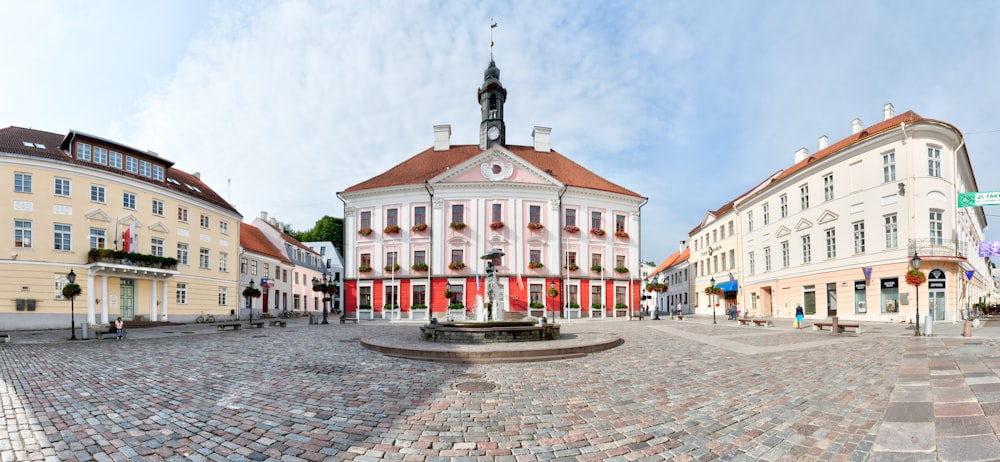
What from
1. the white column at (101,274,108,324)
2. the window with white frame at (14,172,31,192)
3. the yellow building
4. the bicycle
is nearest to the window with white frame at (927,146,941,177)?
the yellow building

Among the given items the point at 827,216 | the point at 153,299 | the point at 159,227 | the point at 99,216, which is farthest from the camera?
the point at 159,227

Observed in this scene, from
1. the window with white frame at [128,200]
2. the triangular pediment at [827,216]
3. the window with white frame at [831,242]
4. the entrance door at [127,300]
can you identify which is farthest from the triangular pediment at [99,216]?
the window with white frame at [831,242]

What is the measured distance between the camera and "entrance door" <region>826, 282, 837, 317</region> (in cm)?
3018

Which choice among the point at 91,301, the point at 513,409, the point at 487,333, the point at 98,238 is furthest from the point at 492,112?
the point at 513,409

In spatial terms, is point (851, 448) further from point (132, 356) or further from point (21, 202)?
point (21, 202)

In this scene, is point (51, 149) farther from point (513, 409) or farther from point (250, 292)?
point (513, 409)

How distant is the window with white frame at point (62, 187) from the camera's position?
27469mm

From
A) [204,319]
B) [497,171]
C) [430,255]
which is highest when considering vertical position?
[497,171]

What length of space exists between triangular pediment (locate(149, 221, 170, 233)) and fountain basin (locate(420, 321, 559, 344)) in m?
26.0

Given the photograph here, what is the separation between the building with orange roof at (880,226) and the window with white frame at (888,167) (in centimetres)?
5

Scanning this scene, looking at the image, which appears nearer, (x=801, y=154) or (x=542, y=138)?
(x=801, y=154)

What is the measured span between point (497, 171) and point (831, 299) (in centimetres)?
2466

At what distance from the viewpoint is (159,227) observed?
32.7 m

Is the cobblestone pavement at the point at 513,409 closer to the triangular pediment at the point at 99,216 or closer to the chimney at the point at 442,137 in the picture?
the triangular pediment at the point at 99,216
